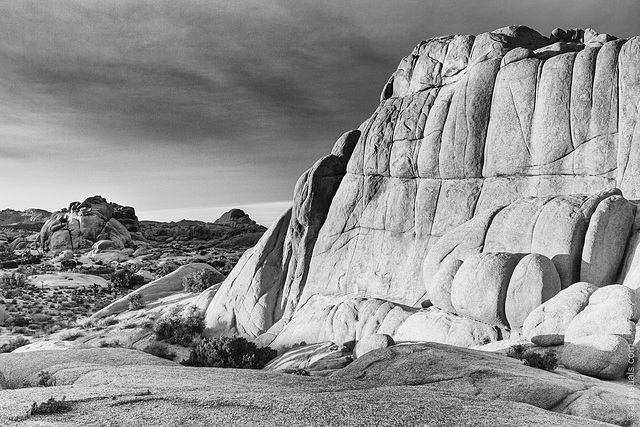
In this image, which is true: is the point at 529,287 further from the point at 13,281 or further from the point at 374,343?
the point at 13,281

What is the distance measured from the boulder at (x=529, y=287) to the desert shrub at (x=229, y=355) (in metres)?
12.0

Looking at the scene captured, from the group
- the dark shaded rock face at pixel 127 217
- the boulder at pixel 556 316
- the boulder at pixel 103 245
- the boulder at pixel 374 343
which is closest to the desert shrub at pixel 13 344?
the boulder at pixel 374 343

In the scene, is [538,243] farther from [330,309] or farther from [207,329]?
[207,329]

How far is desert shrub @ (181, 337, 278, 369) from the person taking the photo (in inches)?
921

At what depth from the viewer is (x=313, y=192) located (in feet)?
119

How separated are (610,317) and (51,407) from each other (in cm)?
1582

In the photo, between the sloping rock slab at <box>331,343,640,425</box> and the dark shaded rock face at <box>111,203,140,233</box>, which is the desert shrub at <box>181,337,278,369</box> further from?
the dark shaded rock face at <box>111,203,140,233</box>

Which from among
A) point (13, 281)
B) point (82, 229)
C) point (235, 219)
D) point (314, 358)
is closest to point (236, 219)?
point (235, 219)

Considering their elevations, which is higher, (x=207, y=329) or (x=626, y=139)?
(x=626, y=139)

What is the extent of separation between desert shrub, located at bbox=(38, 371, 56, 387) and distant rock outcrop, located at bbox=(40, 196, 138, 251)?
82.0 meters

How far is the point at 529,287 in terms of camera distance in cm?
2148

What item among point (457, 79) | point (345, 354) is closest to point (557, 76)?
point (457, 79)

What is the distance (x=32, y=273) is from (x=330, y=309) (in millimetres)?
46105

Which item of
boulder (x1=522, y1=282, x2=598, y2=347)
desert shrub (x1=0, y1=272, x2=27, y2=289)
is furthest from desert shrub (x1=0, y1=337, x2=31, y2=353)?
boulder (x1=522, y1=282, x2=598, y2=347)
